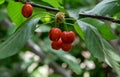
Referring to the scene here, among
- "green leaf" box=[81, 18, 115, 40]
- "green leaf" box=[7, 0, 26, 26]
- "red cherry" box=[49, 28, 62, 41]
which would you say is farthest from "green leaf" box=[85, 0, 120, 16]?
"green leaf" box=[7, 0, 26, 26]

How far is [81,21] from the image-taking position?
1.18m

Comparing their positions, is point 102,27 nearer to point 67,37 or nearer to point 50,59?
point 67,37

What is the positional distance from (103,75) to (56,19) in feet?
4.03

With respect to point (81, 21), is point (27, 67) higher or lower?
lower

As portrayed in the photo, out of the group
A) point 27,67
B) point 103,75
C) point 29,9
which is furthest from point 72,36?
point 27,67

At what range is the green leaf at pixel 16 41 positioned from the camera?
46.5 inches

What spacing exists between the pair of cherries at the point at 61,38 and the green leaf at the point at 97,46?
8 centimetres

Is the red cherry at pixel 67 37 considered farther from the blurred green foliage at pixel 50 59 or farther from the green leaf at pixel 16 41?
the blurred green foliage at pixel 50 59

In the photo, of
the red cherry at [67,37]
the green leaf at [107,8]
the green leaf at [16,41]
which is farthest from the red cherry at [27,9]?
the green leaf at [107,8]

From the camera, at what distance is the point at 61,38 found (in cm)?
123

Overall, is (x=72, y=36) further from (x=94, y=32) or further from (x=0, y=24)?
(x=0, y=24)

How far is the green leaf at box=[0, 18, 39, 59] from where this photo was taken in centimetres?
118

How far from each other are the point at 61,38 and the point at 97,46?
16cm

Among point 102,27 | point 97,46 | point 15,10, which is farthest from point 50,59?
point 97,46
